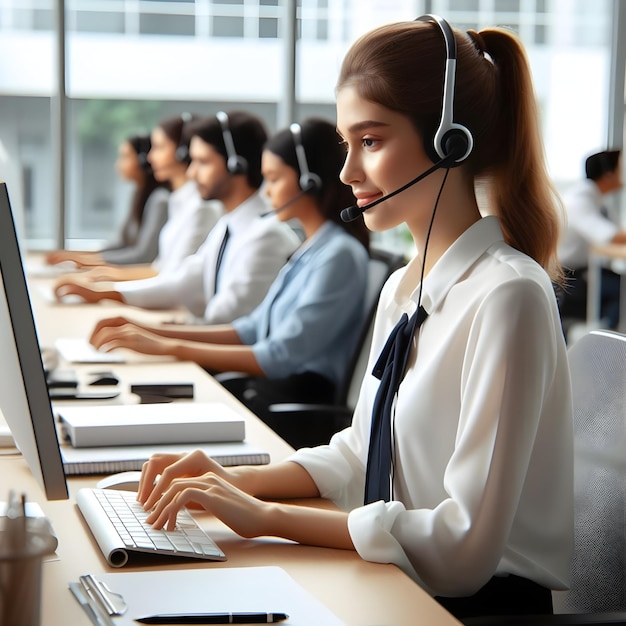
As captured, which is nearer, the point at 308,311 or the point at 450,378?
the point at 450,378

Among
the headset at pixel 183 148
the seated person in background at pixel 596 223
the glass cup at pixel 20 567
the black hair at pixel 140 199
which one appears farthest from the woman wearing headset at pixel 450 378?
the seated person in background at pixel 596 223

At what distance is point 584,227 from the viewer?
5836mm

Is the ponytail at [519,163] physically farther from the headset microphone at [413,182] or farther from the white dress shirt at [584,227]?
the white dress shirt at [584,227]

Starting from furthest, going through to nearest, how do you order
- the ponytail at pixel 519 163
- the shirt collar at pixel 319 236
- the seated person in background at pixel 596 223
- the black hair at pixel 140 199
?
the seated person in background at pixel 596 223 < the black hair at pixel 140 199 < the shirt collar at pixel 319 236 < the ponytail at pixel 519 163

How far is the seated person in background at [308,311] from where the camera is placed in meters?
2.55

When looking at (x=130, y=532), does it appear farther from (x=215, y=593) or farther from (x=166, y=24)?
(x=166, y=24)

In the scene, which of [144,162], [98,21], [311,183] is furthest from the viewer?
[98,21]

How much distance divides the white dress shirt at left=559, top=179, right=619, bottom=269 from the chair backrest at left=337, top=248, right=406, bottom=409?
340 centimetres

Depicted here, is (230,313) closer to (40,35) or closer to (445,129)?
(445,129)

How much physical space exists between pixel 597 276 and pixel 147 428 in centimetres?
468

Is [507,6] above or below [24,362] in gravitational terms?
above

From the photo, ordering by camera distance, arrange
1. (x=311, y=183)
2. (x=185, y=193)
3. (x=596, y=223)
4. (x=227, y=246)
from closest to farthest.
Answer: (x=311, y=183)
(x=227, y=246)
(x=185, y=193)
(x=596, y=223)

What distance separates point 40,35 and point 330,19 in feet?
5.25

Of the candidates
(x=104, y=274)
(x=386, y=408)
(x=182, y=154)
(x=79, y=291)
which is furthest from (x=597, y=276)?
(x=386, y=408)
